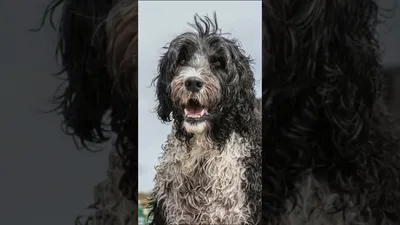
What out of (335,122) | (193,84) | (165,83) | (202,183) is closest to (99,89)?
(165,83)

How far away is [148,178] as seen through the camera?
241cm

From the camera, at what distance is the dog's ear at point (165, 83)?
2432 millimetres

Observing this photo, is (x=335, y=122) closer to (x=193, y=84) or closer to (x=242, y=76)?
(x=242, y=76)

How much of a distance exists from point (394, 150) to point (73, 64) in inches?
55.6

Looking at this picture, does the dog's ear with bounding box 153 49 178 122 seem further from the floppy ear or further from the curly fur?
the curly fur

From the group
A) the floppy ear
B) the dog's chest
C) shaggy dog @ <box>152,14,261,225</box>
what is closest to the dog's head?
shaggy dog @ <box>152,14,261,225</box>

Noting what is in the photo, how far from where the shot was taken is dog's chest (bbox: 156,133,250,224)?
244 centimetres

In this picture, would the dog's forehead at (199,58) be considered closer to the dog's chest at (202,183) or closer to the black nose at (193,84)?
A: the black nose at (193,84)

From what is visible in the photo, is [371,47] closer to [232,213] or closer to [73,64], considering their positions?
[232,213]

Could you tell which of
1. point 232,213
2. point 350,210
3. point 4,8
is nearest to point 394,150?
point 350,210

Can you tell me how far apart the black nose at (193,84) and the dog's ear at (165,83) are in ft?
0.27

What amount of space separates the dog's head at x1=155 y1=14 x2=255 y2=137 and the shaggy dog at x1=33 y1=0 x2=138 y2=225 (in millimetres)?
223

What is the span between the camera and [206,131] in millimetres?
2459

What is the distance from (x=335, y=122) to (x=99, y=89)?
1.01m
